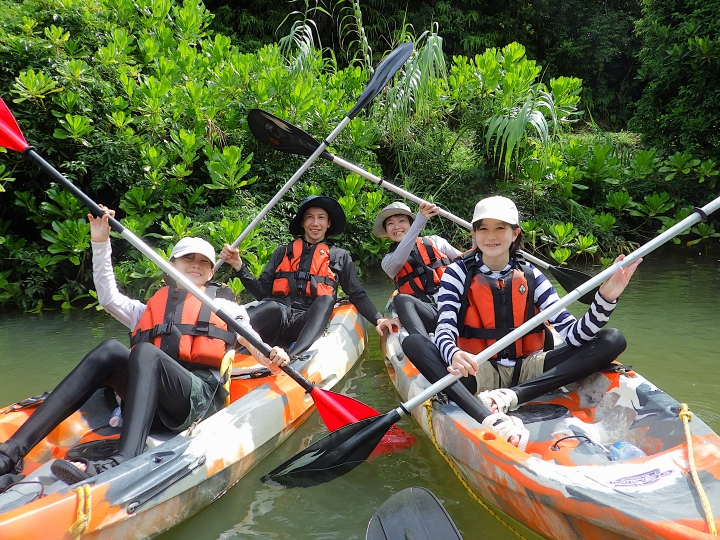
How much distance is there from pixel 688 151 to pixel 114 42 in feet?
22.6

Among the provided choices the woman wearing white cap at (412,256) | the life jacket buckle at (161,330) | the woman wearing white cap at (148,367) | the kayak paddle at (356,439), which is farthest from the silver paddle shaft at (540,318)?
the woman wearing white cap at (412,256)

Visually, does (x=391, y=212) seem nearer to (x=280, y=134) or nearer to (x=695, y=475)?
(x=280, y=134)

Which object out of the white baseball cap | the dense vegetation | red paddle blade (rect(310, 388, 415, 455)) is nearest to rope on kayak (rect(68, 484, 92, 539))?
red paddle blade (rect(310, 388, 415, 455))

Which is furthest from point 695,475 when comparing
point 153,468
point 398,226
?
point 398,226

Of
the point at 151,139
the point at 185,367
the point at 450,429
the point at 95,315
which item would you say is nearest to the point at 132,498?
the point at 185,367

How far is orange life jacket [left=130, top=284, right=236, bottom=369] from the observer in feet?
8.55

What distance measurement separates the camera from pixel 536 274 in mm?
2672

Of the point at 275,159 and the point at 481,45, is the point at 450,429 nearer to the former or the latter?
the point at 275,159

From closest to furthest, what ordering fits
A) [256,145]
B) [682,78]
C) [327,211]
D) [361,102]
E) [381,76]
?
[327,211] < [361,102] < [381,76] < [256,145] < [682,78]

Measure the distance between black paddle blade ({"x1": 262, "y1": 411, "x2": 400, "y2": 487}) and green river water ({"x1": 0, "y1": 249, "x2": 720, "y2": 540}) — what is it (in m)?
0.11

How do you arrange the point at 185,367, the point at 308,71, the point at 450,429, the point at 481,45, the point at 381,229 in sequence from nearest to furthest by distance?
1. the point at 450,429
2. the point at 185,367
3. the point at 381,229
4. the point at 308,71
5. the point at 481,45

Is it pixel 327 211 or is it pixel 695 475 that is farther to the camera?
pixel 327 211

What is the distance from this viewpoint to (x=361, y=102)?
4.34m

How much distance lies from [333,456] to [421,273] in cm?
197
